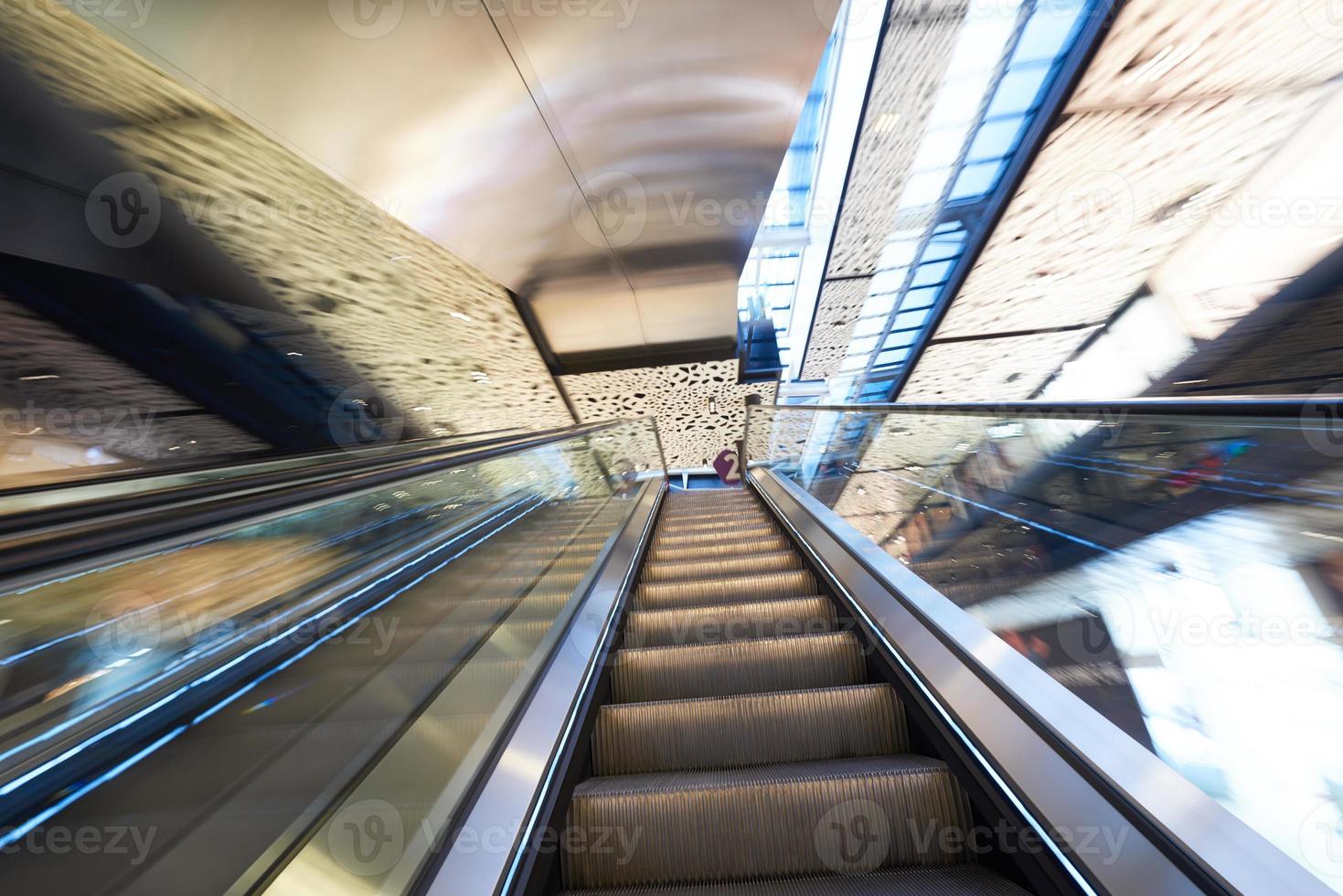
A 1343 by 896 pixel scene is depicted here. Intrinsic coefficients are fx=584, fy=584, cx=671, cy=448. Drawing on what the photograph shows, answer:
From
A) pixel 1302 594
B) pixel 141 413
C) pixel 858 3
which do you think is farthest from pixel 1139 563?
pixel 141 413

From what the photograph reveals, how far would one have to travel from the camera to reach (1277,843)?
95 cm

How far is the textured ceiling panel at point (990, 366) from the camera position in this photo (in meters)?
10.6

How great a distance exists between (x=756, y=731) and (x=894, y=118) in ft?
17.7

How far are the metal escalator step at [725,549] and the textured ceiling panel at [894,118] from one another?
3.80 metres

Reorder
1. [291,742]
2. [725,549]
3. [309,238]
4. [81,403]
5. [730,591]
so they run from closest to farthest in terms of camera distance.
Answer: [291,742]
[730,591]
[725,549]
[309,238]
[81,403]

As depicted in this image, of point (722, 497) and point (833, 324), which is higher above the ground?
point (833, 324)

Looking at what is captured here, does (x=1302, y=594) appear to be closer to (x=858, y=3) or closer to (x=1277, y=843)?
(x=1277, y=843)

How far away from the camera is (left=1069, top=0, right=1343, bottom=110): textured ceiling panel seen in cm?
438

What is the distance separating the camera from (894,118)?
524 cm

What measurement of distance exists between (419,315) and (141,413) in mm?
3133

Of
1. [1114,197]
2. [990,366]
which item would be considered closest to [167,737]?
[1114,197]

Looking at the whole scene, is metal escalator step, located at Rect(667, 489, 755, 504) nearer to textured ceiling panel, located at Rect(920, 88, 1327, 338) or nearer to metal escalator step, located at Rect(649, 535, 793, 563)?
metal escalator step, located at Rect(649, 535, 793, 563)

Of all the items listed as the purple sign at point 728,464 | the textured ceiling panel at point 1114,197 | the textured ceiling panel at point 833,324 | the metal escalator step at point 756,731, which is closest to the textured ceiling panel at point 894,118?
the textured ceiling panel at point 833,324

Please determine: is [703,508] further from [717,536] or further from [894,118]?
[894,118]
